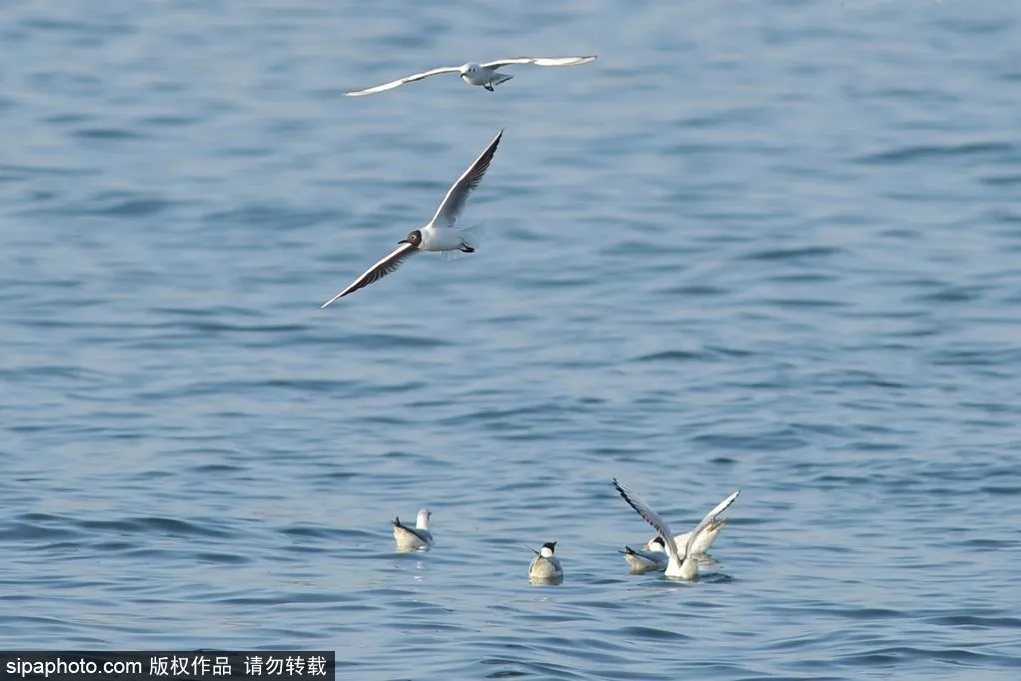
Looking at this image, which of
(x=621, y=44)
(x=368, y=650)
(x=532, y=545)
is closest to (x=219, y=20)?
(x=621, y=44)

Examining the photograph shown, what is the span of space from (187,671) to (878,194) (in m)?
23.7

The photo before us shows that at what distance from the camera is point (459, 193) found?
15711mm

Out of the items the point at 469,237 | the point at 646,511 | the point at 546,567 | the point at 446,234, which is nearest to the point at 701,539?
the point at 646,511

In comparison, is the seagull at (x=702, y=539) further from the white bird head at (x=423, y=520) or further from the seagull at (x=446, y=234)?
the seagull at (x=446, y=234)

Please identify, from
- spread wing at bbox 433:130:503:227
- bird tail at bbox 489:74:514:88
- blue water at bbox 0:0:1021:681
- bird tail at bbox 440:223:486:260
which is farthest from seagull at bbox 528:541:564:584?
bird tail at bbox 489:74:514:88

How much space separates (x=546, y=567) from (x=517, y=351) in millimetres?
10062

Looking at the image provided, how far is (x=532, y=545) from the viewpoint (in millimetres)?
20344

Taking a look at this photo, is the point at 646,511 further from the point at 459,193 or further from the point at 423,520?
the point at 459,193

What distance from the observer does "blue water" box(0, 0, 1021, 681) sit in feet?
59.0

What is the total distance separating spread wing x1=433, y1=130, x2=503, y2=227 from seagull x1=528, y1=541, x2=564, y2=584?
3884 millimetres

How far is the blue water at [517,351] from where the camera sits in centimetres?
1797

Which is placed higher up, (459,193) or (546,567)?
(459,193)

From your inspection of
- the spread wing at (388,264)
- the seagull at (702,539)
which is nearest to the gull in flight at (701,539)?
the seagull at (702,539)

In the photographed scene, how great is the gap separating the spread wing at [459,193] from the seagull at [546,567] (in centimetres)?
388
